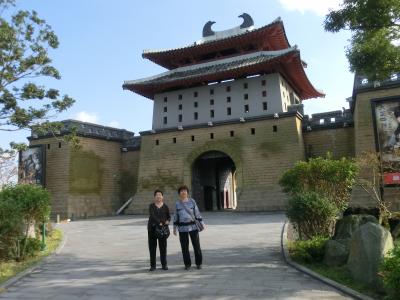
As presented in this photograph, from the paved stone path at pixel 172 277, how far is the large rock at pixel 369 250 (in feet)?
1.72

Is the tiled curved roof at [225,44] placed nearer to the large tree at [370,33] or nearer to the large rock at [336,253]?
the large tree at [370,33]

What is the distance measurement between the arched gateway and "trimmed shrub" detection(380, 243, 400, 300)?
19845mm

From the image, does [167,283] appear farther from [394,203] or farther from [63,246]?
[394,203]

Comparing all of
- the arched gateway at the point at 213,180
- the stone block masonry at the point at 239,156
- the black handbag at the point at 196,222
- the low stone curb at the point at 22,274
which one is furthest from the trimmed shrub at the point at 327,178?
the arched gateway at the point at 213,180

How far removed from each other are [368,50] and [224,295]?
6.33m

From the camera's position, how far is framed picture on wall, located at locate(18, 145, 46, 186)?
2531cm

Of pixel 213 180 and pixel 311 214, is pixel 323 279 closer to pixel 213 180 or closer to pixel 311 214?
pixel 311 214

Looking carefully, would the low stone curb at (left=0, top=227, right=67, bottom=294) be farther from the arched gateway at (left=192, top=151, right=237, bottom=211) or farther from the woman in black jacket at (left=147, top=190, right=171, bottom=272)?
the arched gateway at (left=192, top=151, right=237, bottom=211)

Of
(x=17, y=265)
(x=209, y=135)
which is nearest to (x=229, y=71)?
(x=209, y=135)

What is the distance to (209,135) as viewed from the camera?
2480cm

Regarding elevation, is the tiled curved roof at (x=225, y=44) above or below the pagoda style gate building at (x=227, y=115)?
above

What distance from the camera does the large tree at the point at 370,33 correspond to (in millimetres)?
8375

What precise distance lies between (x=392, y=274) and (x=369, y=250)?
114cm

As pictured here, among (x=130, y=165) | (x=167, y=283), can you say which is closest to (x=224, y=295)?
(x=167, y=283)
